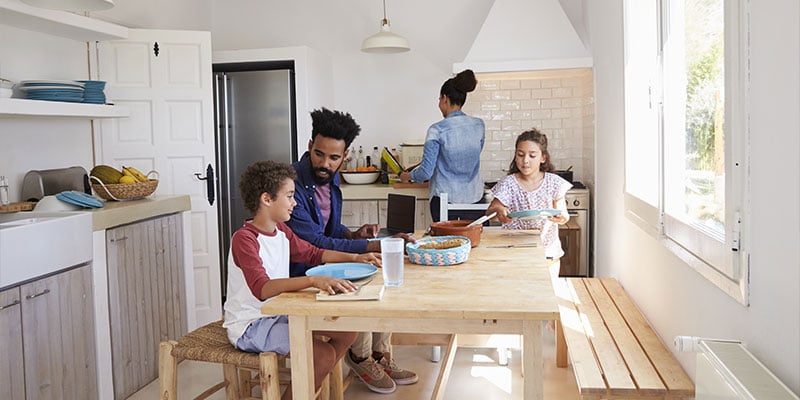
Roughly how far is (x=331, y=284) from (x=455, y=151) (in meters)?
2.44

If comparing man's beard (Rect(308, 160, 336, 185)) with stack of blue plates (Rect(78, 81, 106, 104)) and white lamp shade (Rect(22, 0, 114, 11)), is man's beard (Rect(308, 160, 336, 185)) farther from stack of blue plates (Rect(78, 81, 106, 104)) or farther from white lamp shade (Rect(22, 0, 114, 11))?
stack of blue plates (Rect(78, 81, 106, 104))

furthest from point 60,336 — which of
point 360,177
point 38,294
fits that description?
point 360,177

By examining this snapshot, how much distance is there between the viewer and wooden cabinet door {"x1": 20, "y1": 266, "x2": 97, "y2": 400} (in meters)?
2.90

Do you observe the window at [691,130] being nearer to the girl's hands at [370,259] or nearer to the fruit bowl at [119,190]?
the girl's hands at [370,259]

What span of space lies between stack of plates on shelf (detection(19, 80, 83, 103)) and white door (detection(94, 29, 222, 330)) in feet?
1.90

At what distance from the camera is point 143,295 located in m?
3.81

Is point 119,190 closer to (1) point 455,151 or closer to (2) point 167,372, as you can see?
(2) point 167,372

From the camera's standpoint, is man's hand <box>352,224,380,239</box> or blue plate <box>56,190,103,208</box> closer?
man's hand <box>352,224,380,239</box>

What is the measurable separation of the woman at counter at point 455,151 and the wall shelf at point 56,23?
79.6 inches

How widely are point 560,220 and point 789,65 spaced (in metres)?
2.21

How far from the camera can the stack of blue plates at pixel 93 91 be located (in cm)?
411

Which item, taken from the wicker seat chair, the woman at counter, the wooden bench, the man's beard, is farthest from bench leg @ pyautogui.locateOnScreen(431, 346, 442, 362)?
the man's beard

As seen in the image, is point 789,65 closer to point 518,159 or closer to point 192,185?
point 518,159

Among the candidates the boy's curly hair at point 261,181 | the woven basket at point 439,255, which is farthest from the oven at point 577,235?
the boy's curly hair at point 261,181
